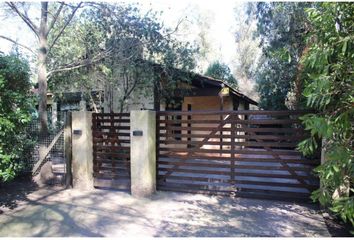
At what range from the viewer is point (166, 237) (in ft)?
13.7

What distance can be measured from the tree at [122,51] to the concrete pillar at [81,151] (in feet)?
6.65

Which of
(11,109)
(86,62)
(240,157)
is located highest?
(86,62)

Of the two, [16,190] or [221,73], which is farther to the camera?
[221,73]

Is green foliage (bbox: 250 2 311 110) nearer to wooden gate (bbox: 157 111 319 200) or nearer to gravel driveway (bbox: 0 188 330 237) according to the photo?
wooden gate (bbox: 157 111 319 200)

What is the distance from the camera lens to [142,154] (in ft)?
20.4

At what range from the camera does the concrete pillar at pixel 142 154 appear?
6.18 metres

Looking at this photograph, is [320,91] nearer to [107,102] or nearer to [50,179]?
[50,179]

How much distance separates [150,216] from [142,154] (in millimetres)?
1515

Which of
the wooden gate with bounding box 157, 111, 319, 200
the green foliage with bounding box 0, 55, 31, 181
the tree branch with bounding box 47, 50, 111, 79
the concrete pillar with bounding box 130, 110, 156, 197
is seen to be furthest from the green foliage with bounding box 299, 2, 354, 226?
the tree branch with bounding box 47, 50, 111, 79

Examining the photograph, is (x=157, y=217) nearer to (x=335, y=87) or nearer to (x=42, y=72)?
(x=335, y=87)

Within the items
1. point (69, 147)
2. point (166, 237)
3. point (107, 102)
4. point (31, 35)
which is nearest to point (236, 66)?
point (107, 102)

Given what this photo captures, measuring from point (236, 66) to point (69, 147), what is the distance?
100 feet

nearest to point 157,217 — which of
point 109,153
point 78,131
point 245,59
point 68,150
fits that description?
point 109,153

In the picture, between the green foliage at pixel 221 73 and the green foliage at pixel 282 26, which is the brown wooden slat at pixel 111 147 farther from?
the green foliage at pixel 221 73
